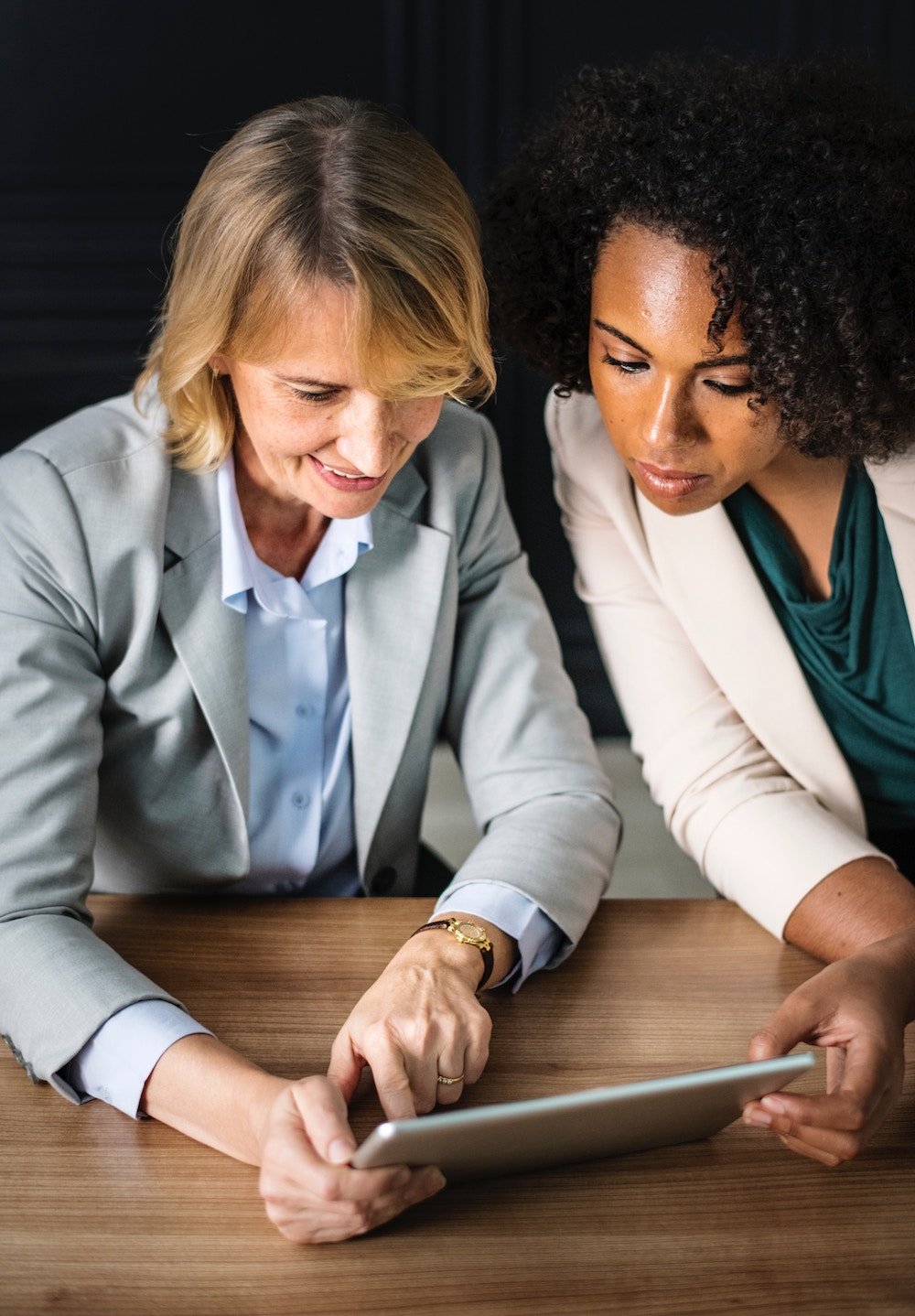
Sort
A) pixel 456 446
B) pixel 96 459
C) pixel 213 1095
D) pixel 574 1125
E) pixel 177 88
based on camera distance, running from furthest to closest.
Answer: pixel 177 88
pixel 456 446
pixel 96 459
pixel 213 1095
pixel 574 1125

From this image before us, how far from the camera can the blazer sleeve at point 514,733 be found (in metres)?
1.36

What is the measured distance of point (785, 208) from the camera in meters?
1.29

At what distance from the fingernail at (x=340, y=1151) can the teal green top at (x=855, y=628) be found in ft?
2.97

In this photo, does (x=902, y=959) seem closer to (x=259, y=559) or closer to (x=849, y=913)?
(x=849, y=913)

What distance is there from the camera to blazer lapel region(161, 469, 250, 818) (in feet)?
4.35

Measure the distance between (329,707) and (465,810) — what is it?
5.54 ft

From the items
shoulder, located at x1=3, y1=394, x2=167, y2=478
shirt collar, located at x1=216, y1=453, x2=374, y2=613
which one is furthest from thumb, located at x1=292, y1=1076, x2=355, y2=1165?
shoulder, located at x1=3, y1=394, x2=167, y2=478

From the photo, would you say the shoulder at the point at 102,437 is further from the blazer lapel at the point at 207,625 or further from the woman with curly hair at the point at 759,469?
the woman with curly hair at the point at 759,469

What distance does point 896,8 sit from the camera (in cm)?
303

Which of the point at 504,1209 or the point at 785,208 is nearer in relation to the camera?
the point at 504,1209

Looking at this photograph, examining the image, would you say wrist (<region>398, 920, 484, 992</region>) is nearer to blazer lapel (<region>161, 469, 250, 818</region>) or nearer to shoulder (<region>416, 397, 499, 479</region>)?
blazer lapel (<region>161, 469, 250, 818</region>)

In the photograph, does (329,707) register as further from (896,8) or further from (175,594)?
(896,8)

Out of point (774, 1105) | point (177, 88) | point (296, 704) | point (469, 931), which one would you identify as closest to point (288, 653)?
point (296, 704)

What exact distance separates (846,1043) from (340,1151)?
44 cm
